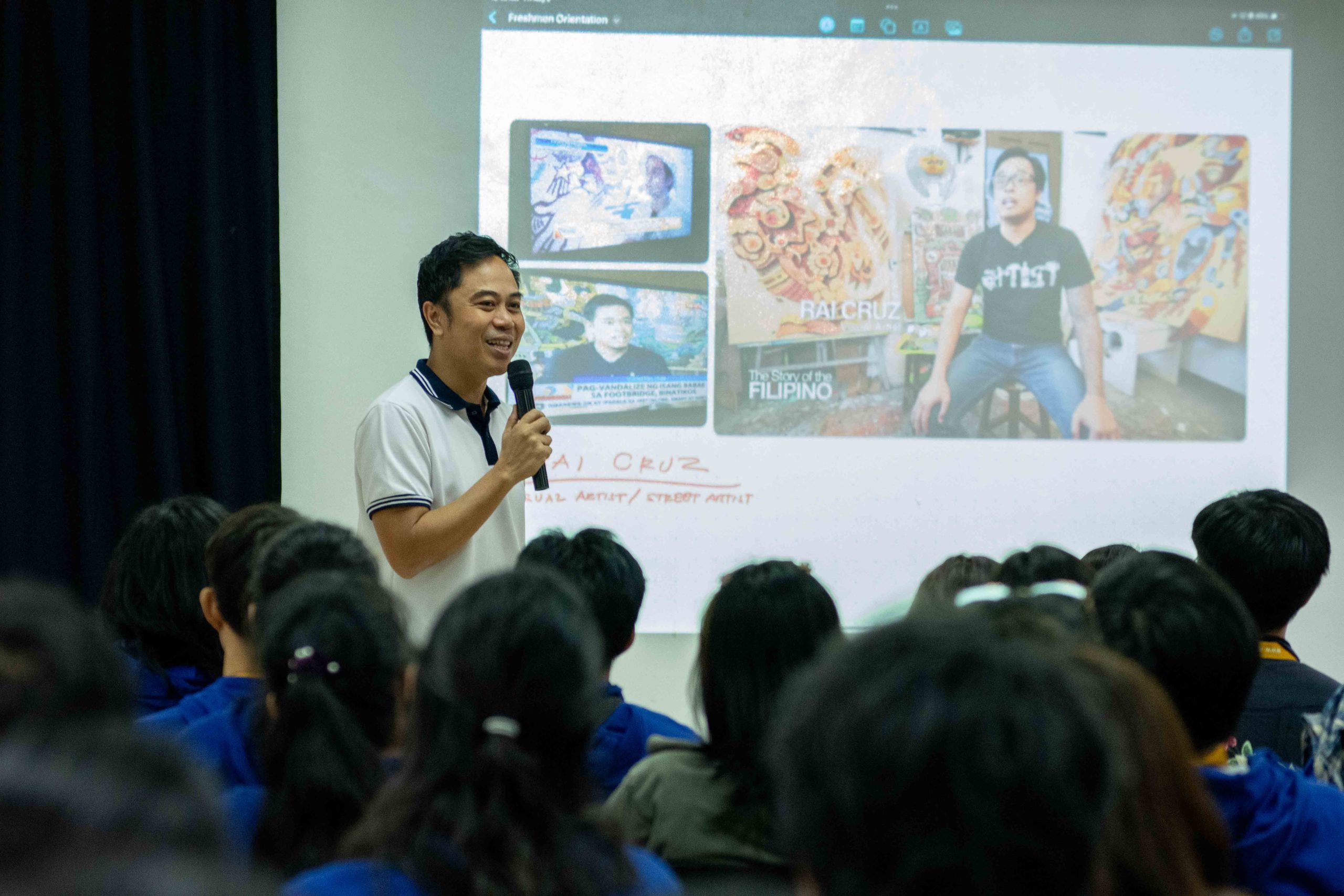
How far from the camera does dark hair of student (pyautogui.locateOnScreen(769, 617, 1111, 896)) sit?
21.0 inches

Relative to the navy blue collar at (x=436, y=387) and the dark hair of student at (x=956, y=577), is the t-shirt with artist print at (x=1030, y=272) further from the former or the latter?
the navy blue collar at (x=436, y=387)

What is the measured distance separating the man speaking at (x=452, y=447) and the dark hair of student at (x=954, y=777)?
57.1 inches

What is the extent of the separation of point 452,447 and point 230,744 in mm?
1012

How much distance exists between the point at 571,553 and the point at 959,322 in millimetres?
1676

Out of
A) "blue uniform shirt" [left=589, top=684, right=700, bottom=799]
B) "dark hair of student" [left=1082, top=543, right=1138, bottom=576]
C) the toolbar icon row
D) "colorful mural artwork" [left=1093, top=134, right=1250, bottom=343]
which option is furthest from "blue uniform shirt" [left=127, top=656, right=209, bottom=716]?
"colorful mural artwork" [left=1093, top=134, right=1250, bottom=343]

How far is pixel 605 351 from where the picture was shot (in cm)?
296

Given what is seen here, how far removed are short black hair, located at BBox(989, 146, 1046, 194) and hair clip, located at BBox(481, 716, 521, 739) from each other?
250 cm

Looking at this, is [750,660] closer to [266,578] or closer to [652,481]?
[266,578]

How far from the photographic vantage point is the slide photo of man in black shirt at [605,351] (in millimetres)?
2945

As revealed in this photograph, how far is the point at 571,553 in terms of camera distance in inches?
66.4

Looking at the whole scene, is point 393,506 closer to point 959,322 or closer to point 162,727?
point 162,727

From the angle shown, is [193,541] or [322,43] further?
[322,43]

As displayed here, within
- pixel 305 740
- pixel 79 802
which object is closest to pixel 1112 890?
pixel 79 802

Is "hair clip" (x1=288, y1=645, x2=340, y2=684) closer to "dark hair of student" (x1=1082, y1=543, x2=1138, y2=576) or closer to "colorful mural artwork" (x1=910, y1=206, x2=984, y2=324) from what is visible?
"dark hair of student" (x1=1082, y1=543, x2=1138, y2=576)
